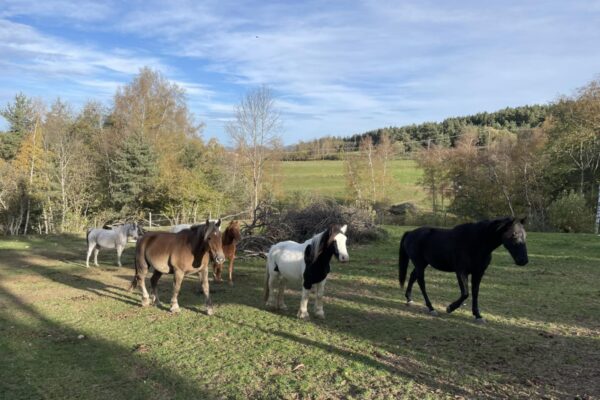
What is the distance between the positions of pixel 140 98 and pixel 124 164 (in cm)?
884

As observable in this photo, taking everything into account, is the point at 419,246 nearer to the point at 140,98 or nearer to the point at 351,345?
the point at 351,345

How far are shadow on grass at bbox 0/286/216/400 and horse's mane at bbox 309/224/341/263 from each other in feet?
8.78

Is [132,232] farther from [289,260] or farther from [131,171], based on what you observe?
[131,171]

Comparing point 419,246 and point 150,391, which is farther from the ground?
point 419,246

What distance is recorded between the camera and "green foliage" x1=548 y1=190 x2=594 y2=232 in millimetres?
24422

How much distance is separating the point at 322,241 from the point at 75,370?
369 cm

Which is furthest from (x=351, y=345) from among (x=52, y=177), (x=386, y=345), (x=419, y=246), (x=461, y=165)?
(x=461, y=165)

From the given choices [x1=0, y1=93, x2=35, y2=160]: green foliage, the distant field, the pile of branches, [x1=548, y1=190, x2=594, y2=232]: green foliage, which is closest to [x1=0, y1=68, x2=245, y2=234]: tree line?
[x1=0, y1=93, x2=35, y2=160]: green foliage

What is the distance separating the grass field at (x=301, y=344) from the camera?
439 centimetres

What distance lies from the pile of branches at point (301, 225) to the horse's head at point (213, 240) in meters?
5.32

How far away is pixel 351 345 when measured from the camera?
5539 millimetres

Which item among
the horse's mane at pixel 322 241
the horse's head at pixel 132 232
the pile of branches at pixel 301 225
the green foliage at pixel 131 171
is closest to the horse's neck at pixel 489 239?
the horse's mane at pixel 322 241

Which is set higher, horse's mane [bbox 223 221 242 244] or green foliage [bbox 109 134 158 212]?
green foliage [bbox 109 134 158 212]

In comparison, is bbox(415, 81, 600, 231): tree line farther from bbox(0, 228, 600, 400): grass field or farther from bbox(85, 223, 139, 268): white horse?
bbox(85, 223, 139, 268): white horse
